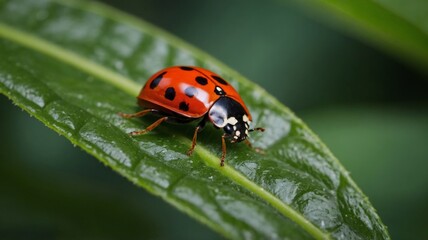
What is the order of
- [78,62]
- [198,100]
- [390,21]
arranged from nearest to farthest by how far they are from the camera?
[198,100] < [78,62] < [390,21]

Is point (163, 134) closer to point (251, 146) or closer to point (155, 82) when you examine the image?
point (155, 82)

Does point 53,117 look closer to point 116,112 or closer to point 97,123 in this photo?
point 97,123

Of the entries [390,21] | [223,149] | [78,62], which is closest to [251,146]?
[223,149]

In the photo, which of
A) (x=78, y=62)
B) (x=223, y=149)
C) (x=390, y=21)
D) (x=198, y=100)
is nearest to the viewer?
(x=223, y=149)

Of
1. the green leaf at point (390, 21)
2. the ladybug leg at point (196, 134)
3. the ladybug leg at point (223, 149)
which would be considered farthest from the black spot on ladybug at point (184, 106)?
the green leaf at point (390, 21)

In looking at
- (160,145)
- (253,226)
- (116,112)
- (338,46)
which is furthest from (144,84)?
(338,46)

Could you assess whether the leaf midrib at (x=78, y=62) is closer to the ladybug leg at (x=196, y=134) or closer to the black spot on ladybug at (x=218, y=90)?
the ladybug leg at (x=196, y=134)
